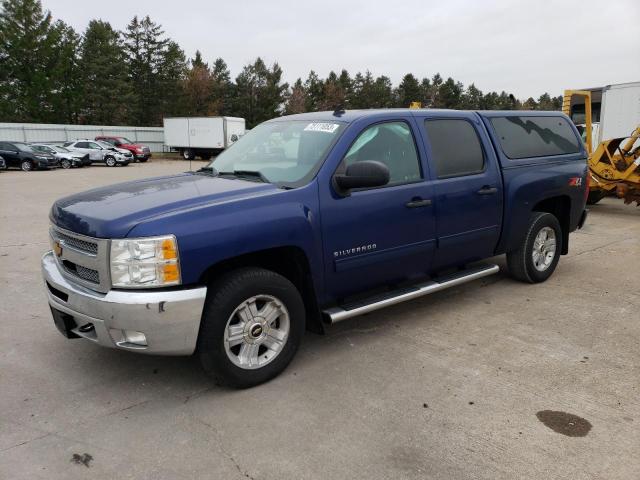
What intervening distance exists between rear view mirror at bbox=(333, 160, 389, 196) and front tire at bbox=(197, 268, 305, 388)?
0.84 m

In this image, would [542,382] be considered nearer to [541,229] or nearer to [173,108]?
[541,229]

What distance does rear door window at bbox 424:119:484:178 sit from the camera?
4546mm

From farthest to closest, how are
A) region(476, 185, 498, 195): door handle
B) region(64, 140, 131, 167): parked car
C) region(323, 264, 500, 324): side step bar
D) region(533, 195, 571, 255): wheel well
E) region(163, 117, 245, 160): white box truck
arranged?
region(163, 117, 245, 160): white box truck < region(64, 140, 131, 167): parked car < region(533, 195, 571, 255): wheel well < region(476, 185, 498, 195): door handle < region(323, 264, 500, 324): side step bar

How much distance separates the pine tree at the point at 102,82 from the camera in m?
56.3

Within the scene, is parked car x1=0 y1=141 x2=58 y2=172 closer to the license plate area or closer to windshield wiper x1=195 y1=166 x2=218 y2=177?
windshield wiper x1=195 y1=166 x2=218 y2=177

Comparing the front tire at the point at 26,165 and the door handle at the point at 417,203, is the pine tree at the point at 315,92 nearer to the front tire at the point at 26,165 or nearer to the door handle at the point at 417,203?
the front tire at the point at 26,165

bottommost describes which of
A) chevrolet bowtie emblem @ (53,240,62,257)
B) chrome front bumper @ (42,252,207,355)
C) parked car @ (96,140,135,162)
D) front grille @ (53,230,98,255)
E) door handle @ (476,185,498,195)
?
chrome front bumper @ (42,252,207,355)

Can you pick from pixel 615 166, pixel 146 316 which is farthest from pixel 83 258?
pixel 615 166

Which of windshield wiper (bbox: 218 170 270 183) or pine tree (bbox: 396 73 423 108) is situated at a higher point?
pine tree (bbox: 396 73 423 108)

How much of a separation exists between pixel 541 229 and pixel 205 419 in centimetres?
417

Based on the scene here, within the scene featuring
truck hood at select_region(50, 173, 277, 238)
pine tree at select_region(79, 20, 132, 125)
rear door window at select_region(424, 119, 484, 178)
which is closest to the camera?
truck hood at select_region(50, 173, 277, 238)

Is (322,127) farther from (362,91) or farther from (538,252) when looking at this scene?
(362,91)

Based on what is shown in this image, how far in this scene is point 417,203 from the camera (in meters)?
4.25

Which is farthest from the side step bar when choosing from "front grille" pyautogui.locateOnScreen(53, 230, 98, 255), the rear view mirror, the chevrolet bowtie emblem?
the chevrolet bowtie emblem
